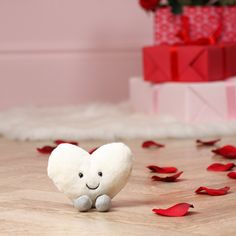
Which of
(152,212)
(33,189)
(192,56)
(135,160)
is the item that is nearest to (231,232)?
(152,212)

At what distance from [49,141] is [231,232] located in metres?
1.32

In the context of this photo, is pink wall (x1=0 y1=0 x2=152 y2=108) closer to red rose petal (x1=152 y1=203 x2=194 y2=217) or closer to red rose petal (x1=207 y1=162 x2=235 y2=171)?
red rose petal (x1=207 y1=162 x2=235 y2=171)

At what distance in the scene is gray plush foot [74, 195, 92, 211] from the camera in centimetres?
136

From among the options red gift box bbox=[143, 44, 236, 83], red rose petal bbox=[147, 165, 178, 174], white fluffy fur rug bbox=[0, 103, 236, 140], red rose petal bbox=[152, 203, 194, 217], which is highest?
red gift box bbox=[143, 44, 236, 83]

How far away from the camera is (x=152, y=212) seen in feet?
4.49

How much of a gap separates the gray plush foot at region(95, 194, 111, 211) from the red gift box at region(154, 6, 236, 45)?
62.4 inches

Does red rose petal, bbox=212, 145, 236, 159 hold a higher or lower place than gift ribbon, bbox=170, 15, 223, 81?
lower

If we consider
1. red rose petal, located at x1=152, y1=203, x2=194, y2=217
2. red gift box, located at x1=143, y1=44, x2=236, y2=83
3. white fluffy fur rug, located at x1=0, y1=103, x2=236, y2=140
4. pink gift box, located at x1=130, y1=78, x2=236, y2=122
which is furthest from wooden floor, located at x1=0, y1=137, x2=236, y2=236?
red gift box, located at x1=143, y1=44, x2=236, y2=83

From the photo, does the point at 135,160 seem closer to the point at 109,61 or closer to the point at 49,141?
the point at 49,141

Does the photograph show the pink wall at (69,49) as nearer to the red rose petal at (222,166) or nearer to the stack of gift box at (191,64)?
the stack of gift box at (191,64)

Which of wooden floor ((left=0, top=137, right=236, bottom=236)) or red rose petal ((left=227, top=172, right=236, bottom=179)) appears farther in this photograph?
red rose petal ((left=227, top=172, right=236, bottom=179))

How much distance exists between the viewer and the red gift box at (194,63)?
264 cm

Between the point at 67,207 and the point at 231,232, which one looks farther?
the point at 67,207

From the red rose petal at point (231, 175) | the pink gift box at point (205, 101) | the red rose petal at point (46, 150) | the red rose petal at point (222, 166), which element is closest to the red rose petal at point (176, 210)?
the red rose petal at point (231, 175)
